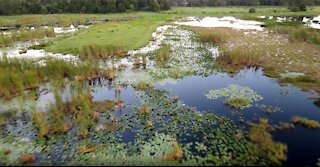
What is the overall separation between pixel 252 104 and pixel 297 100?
357 cm

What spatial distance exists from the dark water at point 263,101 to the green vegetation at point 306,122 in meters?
0.39

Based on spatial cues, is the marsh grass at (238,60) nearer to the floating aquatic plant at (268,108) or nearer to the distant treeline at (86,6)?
the floating aquatic plant at (268,108)

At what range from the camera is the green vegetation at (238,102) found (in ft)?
63.6

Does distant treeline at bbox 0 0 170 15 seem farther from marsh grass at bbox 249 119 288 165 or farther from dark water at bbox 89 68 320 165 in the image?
marsh grass at bbox 249 119 288 165

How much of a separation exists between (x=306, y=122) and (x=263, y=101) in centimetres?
394

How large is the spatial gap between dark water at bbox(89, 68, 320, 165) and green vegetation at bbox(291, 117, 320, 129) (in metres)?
0.39

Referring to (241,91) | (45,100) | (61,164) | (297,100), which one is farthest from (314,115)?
(45,100)

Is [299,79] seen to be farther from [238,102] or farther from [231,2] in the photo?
[231,2]

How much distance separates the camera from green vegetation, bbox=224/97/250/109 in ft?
63.6

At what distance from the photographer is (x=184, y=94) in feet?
71.2

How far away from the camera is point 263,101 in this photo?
20.2 m

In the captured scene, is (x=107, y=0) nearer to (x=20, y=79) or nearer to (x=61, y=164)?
Result: (x=20, y=79)

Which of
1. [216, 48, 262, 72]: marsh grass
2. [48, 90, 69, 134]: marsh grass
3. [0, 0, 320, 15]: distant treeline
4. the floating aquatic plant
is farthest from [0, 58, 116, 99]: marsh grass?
[0, 0, 320, 15]: distant treeline

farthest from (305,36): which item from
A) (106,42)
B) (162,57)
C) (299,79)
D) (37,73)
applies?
(37,73)
